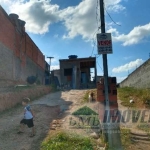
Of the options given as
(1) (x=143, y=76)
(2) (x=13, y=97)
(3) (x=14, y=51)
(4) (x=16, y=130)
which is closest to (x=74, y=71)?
→ (3) (x=14, y=51)

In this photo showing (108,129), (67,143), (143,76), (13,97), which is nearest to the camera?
(67,143)

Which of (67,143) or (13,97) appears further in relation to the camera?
(13,97)

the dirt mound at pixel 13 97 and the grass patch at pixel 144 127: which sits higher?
the dirt mound at pixel 13 97

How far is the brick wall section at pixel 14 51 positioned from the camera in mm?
15250

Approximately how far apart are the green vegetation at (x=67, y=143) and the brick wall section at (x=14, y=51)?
34.2ft

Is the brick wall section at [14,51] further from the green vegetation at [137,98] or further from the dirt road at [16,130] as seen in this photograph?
the green vegetation at [137,98]

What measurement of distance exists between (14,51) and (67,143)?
14178mm

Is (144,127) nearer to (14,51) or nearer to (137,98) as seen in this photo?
(137,98)

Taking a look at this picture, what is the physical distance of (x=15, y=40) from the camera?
18125mm

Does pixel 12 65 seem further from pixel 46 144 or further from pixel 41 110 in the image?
pixel 46 144

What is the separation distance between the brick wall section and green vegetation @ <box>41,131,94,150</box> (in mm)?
10413

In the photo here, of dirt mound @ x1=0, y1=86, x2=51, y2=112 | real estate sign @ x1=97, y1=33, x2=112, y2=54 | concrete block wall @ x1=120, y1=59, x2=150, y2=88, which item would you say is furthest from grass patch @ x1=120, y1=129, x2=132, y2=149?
concrete block wall @ x1=120, y1=59, x2=150, y2=88

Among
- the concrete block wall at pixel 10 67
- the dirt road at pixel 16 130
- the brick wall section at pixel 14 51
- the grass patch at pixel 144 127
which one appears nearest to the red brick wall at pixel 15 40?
the brick wall section at pixel 14 51

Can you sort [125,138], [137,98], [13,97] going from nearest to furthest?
[125,138]
[137,98]
[13,97]
